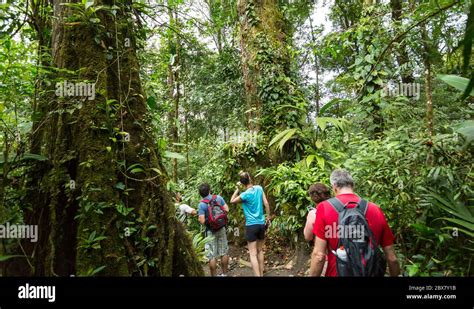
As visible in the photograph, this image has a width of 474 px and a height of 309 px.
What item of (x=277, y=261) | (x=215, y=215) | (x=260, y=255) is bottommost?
(x=277, y=261)

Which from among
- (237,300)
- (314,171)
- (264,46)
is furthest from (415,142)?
(264,46)

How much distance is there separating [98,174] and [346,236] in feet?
5.41

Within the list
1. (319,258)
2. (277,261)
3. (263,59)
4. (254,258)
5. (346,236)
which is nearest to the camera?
(346,236)

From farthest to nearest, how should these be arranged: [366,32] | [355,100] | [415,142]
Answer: [355,100]
[366,32]
[415,142]

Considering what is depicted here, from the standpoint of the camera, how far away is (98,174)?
1.89m

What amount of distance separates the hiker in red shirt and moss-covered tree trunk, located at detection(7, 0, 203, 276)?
99cm

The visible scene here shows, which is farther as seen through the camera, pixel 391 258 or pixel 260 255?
pixel 260 255

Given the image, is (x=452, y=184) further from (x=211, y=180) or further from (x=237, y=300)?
(x=211, y=180)

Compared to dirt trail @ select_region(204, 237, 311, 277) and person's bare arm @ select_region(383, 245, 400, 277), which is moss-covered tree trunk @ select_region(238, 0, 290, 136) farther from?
person's bare arm @ select_region(383, 245, 400, 277)

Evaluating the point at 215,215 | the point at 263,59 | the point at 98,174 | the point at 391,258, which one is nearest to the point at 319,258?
the point at 391,258

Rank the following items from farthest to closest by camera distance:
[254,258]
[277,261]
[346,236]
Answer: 1. [277,261]
2. [254,258]
3. [346,236]

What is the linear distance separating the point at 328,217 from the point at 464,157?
5.70ft

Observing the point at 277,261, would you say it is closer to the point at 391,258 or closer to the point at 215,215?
the point at 215,215

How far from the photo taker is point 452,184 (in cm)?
255
